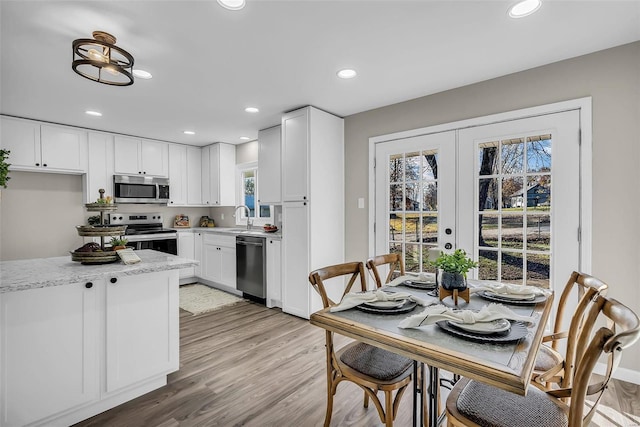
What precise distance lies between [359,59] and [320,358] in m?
2.51

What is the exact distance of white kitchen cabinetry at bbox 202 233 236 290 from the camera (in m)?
4.57

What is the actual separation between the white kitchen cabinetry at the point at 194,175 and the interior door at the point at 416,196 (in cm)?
352

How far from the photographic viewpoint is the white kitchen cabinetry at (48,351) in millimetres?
1619

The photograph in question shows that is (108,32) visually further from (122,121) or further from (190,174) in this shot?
(190,174)

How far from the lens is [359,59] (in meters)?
2.43

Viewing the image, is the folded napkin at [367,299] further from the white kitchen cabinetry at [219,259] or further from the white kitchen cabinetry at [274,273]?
the white kitchen cabinetry at [219,259]

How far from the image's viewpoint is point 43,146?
12.8ft

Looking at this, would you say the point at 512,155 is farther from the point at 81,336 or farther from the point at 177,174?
the point at 177,174

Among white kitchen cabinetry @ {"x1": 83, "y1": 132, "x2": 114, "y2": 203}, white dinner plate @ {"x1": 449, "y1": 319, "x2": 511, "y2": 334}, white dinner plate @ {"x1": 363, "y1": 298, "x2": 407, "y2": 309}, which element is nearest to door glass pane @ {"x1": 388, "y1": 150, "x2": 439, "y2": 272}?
white dinner plate @ {"x1": 363, "y1": 298, "x2": 407, "y2": 309}

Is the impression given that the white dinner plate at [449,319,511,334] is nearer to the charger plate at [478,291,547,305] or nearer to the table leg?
the table leg

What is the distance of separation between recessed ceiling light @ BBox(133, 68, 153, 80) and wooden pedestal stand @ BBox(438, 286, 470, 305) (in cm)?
287

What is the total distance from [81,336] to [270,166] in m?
2.86

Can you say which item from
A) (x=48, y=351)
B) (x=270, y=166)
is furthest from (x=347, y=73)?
(x=48, y=351)

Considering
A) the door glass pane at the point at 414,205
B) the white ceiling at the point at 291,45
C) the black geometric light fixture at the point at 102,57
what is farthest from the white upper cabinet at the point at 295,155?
the black geometric light fixture at the point at 102,57
